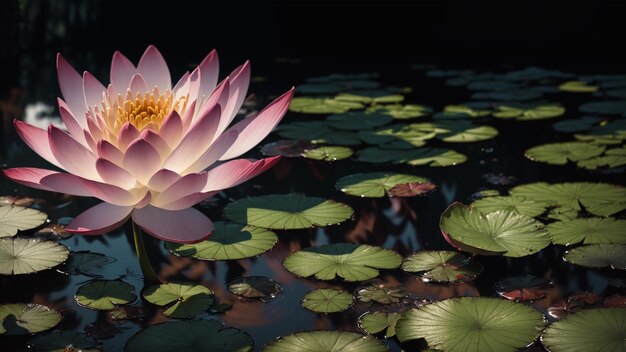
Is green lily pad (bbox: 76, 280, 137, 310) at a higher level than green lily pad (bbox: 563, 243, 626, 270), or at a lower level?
higher

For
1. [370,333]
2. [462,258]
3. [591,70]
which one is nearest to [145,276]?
[370,333]

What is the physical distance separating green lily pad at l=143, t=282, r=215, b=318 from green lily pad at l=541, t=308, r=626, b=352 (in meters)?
0.51

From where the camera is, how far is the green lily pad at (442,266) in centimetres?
134

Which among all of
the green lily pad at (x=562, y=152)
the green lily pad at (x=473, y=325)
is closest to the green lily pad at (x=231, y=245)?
the green lily pad at (x=473, y=325)

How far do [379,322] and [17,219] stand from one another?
0.83 metres

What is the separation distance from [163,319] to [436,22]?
3589mm

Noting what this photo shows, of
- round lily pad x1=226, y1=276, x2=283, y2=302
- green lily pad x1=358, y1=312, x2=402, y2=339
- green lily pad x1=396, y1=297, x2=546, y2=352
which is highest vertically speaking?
green lily pad x1=396, y1=297, x2=546, y2=352

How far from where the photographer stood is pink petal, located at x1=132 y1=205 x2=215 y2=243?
1.16 metres

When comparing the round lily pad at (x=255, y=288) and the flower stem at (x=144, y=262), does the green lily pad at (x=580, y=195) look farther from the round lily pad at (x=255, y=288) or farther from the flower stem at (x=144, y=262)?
the flower stem at (x=144, y=262)

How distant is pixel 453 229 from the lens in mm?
1453

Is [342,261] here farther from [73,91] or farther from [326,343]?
[73,91]

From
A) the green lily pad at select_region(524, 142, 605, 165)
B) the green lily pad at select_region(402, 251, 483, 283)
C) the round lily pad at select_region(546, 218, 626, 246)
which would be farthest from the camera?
the green lily pad at select_region(524, 142, 605, 165)

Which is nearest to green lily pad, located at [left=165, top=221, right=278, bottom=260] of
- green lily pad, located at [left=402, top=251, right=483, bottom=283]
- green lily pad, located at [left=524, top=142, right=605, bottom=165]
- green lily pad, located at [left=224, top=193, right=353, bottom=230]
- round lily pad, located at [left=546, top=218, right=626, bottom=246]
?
green lily pad, located at [left=224, top=193, right=353, bottom=230]

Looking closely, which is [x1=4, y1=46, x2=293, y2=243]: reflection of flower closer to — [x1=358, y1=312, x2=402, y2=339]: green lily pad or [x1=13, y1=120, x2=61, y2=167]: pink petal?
[x1=13, y1=120, x2=61, y2=167]: pink petal
